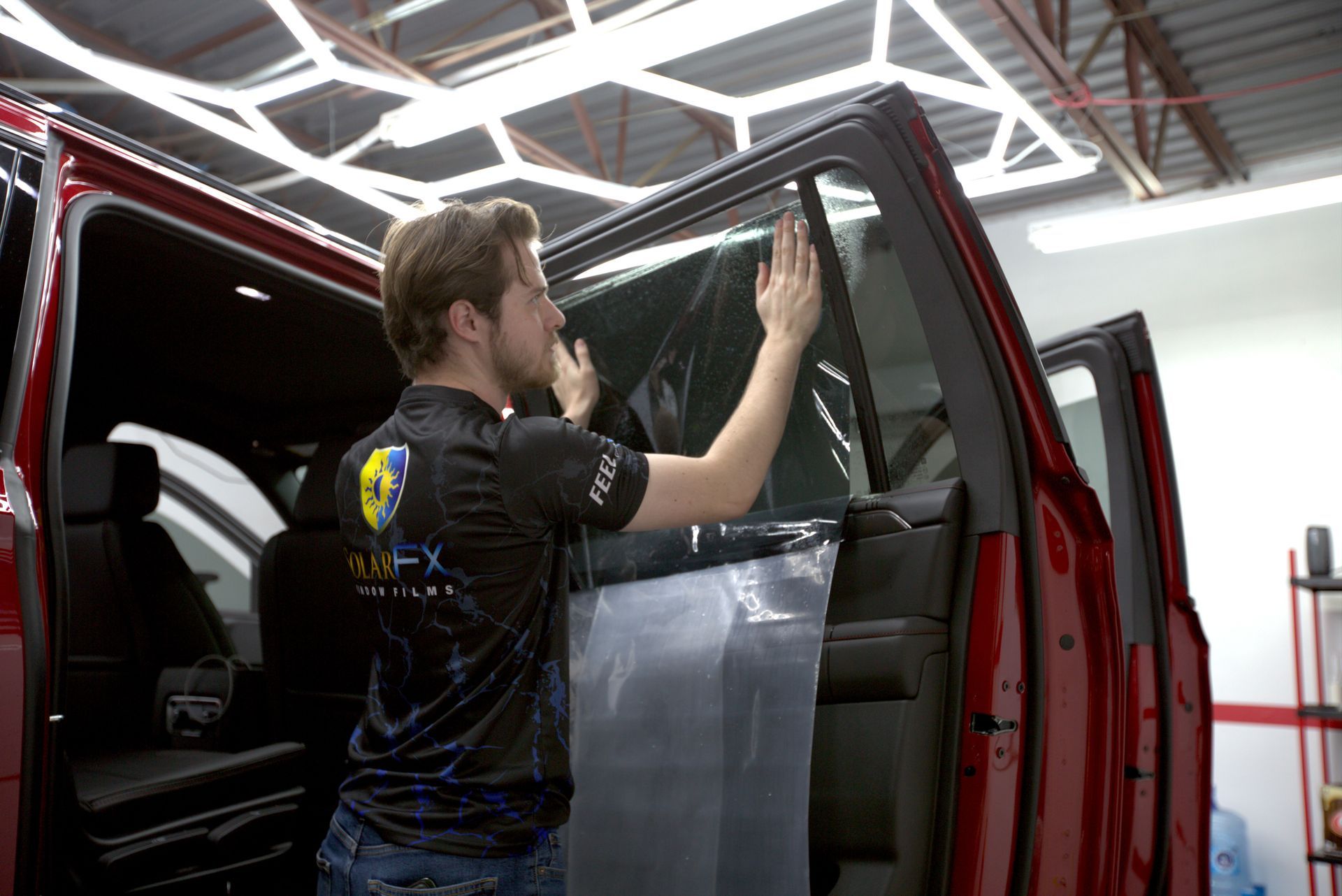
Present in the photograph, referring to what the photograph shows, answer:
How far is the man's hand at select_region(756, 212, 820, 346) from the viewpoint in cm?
166

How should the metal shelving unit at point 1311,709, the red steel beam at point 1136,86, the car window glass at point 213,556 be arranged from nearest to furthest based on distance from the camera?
the metal shelving unit at point 1311,709 → the red steel beam at point 1136,86 → the car window glass at point 213,556

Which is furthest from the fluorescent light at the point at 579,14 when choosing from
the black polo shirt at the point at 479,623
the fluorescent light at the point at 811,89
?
the black polo shirt at the point at 479,623

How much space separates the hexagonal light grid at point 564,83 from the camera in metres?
4.13

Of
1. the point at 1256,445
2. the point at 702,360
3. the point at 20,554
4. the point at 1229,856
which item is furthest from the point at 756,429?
the point at 1256,445

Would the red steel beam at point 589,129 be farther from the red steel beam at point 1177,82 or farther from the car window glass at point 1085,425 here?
the car window glass at point 1085,425

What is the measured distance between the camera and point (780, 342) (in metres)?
1.64

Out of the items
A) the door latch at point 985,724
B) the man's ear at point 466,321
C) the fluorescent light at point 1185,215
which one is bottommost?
the door latch at point 985,724

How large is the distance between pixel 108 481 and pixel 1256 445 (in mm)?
6327

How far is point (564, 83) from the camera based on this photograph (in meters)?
4.38

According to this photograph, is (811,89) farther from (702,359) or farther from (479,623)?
(479,623)

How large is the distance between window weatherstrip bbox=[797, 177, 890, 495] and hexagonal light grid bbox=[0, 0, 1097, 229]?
250 centimetres

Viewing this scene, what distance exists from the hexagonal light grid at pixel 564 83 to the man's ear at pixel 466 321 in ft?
8.89

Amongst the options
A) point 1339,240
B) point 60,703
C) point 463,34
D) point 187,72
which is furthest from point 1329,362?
point 187,72

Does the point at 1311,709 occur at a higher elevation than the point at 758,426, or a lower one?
lower
